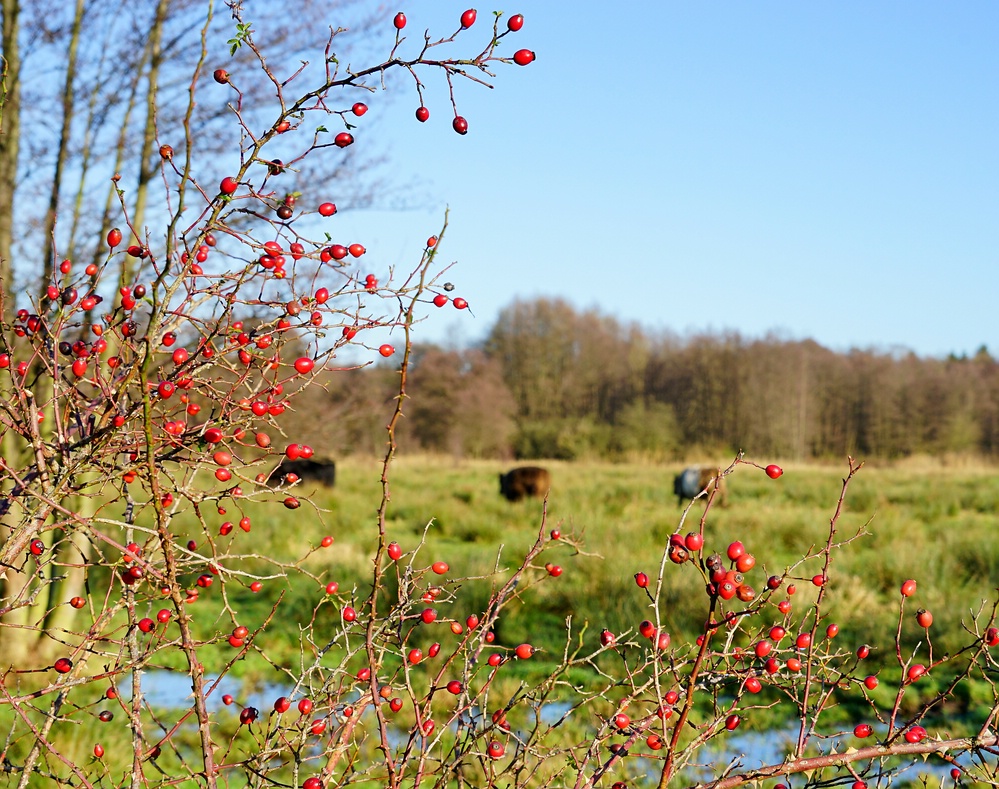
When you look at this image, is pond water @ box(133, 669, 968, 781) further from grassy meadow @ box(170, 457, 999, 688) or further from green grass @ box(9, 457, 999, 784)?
grassy meadow @ box(170, 457, 999, 688)

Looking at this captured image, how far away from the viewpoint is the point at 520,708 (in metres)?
4.78

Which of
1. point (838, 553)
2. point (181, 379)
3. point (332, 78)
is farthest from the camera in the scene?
point (838, 553)

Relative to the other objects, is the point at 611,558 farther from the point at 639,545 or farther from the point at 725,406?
the point at 725,406

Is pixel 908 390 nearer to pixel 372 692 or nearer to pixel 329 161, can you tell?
pixel 329 161

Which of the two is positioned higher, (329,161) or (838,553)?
(329,161)

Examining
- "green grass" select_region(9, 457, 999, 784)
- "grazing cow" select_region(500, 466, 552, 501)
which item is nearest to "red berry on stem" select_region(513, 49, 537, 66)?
"green grass" select_region(9, 457, 999, 784)

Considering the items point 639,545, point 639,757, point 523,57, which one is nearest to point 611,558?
point 639,545

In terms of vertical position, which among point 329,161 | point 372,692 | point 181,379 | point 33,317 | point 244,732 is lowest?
point 244,732

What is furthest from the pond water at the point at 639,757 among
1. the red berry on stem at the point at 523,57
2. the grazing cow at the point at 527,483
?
the grazing cow at the point at 527,483

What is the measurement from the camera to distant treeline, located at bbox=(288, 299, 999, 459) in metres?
28.9

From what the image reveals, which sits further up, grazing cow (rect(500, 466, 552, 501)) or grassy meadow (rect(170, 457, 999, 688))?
grazing cow (rect(500, 466, 552, 501))

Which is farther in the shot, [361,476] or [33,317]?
[361,476]

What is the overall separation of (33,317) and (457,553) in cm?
731

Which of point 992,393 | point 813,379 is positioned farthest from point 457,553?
point 992,393
